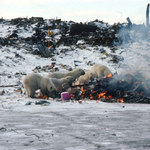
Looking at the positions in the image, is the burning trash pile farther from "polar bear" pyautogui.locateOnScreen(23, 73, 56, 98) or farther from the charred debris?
the charred debris

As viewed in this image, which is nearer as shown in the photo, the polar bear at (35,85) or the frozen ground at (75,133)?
the frozen ground at (75,133)

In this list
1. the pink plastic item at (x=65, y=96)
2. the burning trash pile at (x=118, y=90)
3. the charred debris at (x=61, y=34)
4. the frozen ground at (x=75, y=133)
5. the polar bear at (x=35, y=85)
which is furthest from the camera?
the charred debris at (x=61, y=34)

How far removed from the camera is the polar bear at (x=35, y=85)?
7234 mm

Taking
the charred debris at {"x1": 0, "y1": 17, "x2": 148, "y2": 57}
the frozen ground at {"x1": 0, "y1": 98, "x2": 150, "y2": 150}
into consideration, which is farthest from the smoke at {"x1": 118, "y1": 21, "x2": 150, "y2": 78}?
the frozen ground at {"x1": 0, "y1": 98, "x2": 150, "y2": 150}

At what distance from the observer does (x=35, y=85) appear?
288 inches

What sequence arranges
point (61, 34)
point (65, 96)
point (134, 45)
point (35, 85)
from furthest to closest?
1. point (61, 34)
2. point (134, 45)
3. point (35, 85)
4. point (65, 96)

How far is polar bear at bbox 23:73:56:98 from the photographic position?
7.23 meters

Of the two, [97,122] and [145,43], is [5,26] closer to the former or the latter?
[145,43]

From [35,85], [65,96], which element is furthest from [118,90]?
[35,85]

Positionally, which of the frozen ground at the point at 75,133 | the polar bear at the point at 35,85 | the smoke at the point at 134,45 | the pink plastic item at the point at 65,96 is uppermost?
the smoke at the point at 134,45

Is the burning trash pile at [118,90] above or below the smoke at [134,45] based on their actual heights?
below

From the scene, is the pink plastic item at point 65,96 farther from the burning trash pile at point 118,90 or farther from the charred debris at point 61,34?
the charred debris at point 61,34

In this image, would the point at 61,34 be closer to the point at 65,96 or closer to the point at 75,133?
the point at 65,96

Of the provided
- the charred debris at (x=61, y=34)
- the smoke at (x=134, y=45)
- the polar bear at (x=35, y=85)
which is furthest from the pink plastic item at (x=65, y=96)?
the charred debris at (x=61, y=34)
